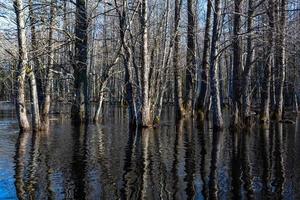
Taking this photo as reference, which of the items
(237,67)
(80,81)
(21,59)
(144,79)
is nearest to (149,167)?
(21,59)

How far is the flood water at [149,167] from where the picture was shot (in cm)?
865

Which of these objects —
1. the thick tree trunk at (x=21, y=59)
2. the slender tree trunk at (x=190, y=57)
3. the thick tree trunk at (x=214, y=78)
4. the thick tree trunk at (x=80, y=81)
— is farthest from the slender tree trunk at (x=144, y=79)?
the slender tree trunk at (x=190, y=57)

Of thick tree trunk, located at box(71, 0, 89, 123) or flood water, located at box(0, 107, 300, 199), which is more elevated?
thick tree trunk, located at box(71, 0, 89, 123)

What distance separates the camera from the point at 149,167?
37.0 ft

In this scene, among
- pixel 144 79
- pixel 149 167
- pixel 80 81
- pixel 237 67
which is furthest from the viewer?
pixel 80 81

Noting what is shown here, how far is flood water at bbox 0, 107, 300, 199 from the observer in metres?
8.65

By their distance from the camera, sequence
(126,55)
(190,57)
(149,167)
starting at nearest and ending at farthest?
(149,167) → (126,55) → (190,57)

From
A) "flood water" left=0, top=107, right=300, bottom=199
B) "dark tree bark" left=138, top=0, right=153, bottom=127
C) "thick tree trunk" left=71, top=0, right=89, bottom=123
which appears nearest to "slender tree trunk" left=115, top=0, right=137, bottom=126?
"dark tree bark" left=138, top=0, right=153, bottom=127

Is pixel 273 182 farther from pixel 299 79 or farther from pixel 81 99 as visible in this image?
pixel 299 79

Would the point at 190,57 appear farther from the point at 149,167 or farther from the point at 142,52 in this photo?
the point at 149,167

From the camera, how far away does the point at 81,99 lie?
87.7ft

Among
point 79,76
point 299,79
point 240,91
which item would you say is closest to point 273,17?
point 240,91

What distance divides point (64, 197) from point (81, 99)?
18767mm

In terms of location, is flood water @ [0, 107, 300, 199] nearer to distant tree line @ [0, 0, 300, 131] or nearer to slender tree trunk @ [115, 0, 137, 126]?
distant tree line @ [0, 0, 300, 131]
